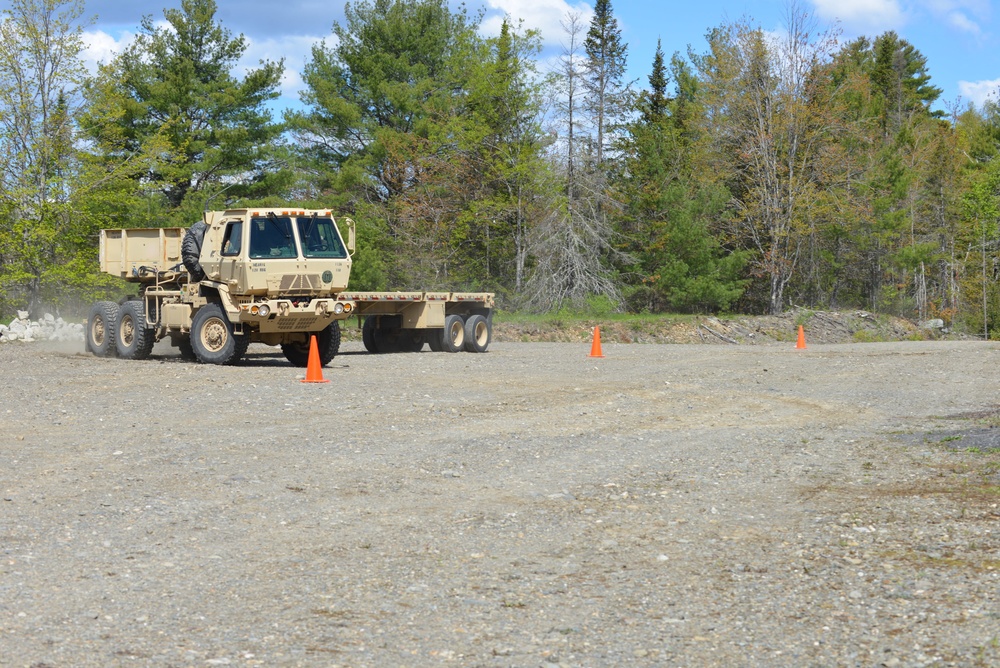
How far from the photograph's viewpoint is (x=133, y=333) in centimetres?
2277

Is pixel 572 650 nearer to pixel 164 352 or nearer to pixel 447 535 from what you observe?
pixel 447 535

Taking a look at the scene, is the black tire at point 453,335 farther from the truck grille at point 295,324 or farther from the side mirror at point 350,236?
the truck grille at point 295,324

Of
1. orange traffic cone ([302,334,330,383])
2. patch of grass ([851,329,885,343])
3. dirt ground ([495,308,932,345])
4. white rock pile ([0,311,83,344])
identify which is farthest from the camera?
patch of grass ([851,329,885,343])

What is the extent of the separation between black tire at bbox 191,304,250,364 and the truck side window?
1.07 meters

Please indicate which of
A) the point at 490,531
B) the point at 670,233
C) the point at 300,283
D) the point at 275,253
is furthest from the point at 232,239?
the point at 670,233

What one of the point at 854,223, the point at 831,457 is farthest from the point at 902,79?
the point at 831,457

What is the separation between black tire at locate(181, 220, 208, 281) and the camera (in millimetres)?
21328

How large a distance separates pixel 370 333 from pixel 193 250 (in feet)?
19.4

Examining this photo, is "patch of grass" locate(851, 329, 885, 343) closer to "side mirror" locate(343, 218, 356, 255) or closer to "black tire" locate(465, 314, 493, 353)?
"black tire" locate(465, 314, 493, 353)

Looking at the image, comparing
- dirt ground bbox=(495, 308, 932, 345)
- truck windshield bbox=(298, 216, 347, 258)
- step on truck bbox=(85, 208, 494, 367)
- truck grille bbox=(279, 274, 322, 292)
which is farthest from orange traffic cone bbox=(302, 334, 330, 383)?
dirt ground bbox=(495, 308, 932, 345)

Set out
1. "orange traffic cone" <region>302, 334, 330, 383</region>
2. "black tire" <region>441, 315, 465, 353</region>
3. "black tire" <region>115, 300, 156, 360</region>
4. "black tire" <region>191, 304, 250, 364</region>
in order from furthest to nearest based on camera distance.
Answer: "black tire" <region>441, 315, 465, 353</region>, "black tire" <region>115, 300, 156, 360</region>, "black tire" <region>191, 304, 250, 364</region>, "orange traffic cone" <region>302, 334, 330, 383</region>

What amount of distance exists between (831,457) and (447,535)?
5.15m

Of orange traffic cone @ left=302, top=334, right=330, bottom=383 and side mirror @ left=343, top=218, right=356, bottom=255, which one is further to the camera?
side mirror @ left=343, top=218, right=356, bottom=255

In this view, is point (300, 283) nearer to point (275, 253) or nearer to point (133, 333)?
point (275, 253)
